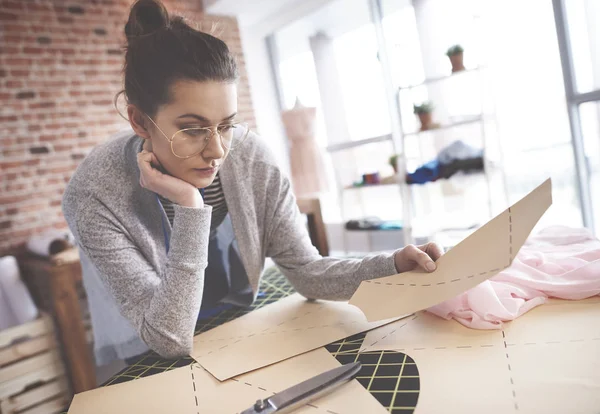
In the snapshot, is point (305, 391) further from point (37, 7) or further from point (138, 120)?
point (37, 7)

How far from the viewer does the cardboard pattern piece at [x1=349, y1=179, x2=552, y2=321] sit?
2.22 feet

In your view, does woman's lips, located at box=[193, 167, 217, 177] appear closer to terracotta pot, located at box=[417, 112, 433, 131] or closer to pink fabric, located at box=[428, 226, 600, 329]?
pink fabric, located at box=[428, 226, 600, 329]

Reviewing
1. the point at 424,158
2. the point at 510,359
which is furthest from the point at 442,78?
the point at 510,359

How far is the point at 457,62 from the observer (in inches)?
126

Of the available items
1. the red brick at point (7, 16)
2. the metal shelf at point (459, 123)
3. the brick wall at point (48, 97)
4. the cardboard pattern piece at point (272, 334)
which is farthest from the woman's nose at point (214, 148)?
the red brick at point (7, 16)

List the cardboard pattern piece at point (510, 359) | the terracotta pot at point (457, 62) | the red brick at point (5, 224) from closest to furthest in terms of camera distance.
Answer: the cardboard pattern piece at point (510, 359) < the red brick at point (5, 224) < the terracotta pot at point (457, 62)

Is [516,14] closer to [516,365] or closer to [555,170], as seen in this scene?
[555,170]

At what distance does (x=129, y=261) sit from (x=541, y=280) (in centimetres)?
85

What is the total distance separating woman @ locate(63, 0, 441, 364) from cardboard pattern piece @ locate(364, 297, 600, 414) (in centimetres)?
15

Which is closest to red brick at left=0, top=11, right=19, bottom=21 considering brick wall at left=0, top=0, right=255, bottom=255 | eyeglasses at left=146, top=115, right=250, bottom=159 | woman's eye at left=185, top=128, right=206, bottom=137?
brick wall at left=0, top=0, right=255, bottom=255

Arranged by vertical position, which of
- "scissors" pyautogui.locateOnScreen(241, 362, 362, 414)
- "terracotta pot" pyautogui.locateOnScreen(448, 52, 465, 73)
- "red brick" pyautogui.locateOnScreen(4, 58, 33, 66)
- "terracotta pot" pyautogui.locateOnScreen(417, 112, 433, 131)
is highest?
"red brick" pyautogui.locateOnScreen(4, 58, 33, 66)

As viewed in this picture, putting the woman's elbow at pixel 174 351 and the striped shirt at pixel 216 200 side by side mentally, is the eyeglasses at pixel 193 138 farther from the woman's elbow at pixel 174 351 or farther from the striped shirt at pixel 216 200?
the woman's elbow at pixel 174 351

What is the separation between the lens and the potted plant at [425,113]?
3.39 m

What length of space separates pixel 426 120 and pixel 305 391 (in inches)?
124
